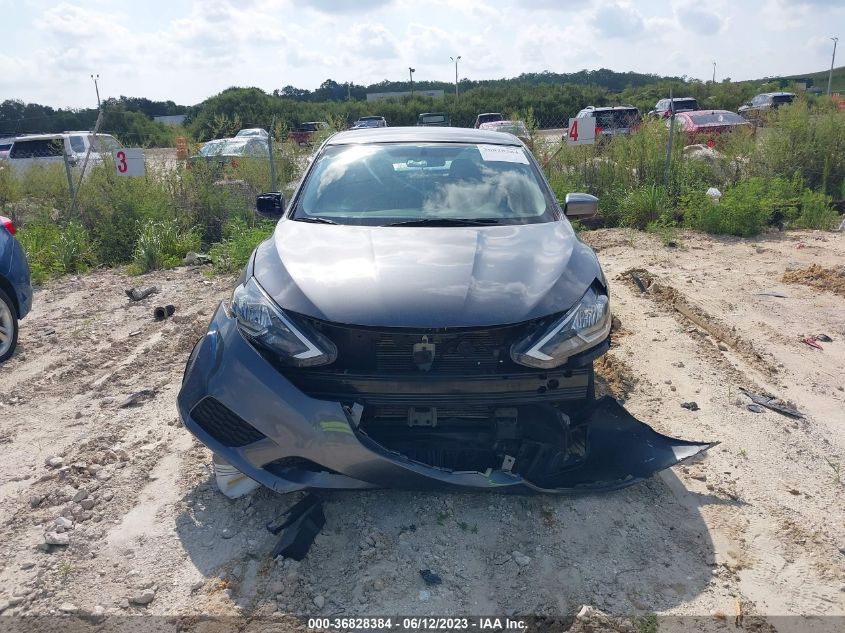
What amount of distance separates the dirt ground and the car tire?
772mm

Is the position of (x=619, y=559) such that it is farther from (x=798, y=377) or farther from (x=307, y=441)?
(x=798, y=377)

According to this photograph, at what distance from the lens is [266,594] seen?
8.73ft

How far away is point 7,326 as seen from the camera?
225 inches

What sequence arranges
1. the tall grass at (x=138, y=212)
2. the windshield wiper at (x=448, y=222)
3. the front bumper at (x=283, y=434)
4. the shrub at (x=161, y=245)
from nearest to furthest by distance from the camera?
the front bumper at (x=283, y=434) → the windshield wiper at (x=448, y=222) → the shrub at (x=161, y=245) → the tall grass at (x=138, y=212)

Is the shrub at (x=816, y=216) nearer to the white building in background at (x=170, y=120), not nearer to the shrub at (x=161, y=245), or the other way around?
the shrub at (x=161, y=245)

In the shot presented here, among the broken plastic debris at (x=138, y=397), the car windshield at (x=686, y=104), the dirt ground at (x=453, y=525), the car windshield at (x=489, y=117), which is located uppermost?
the car windshield at (x=686, y=104)

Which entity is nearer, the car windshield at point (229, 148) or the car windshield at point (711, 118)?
the car windshield at point (229, 148)

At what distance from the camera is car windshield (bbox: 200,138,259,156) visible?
10.7m

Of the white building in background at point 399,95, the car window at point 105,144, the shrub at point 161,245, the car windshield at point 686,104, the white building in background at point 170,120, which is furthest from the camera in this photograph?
the white building in background at point 399,95

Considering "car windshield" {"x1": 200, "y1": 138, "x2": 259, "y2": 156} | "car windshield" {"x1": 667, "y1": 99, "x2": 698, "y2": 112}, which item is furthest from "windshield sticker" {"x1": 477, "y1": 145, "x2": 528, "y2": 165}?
"car windshield" {"x1": 667, "y1": 99, "x2": 698, "y2": 112}

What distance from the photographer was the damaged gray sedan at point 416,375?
282 centimetres

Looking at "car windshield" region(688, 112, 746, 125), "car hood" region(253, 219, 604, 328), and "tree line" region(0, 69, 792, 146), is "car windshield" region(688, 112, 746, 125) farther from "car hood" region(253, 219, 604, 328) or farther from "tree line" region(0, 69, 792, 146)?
"car hood" region(253, 219, 604, 328)

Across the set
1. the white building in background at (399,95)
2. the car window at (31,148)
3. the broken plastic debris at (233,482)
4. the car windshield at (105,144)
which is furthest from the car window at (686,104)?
the broken plastic debris at (233,482)

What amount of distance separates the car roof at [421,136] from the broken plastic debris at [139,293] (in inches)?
140
